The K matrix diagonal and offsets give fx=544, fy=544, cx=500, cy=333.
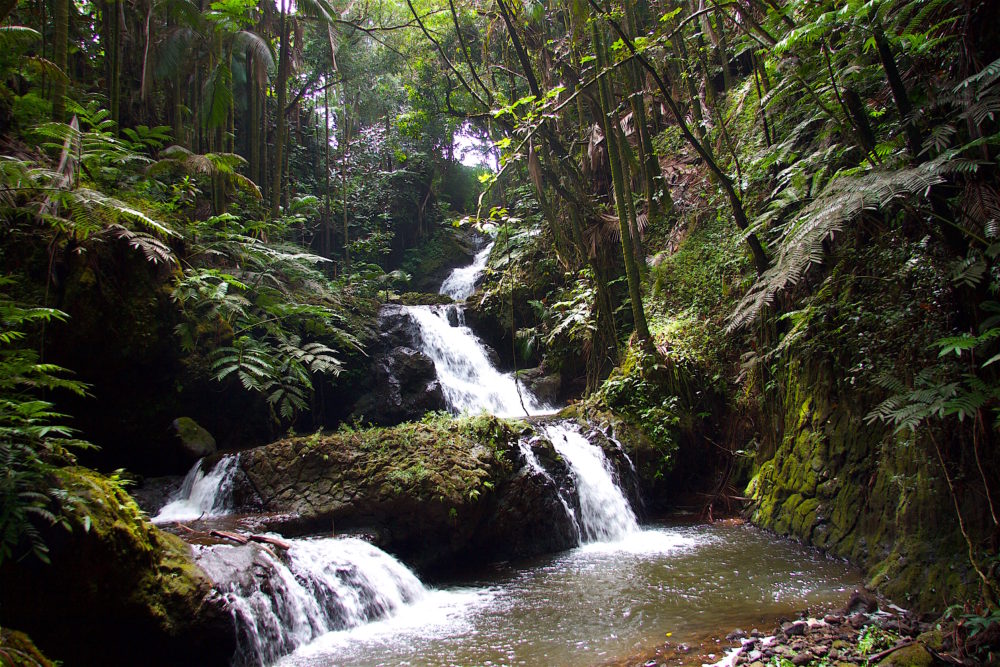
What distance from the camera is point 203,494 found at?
6.97m

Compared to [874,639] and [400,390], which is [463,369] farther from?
[874,639]

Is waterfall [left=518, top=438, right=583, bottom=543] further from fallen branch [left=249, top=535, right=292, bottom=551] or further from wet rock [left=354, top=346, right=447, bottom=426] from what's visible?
wet rock [left=354, top=346, right=447, bottom=426]

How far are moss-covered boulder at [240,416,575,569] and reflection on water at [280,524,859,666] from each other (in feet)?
1.68

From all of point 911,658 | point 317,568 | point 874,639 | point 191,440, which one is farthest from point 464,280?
point 911,658

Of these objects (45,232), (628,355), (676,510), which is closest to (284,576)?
(45,232)

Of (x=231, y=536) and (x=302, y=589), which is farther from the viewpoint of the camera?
(x=231, y=536)

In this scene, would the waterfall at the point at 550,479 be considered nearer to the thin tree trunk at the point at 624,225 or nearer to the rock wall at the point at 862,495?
the rock wall at the point at 862,495

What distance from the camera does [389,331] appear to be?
1194 centimetres

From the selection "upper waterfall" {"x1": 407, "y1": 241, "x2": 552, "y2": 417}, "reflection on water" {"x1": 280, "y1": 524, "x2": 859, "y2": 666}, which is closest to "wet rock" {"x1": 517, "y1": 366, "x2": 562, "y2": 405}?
"upper waterfall" {"x1": 407, "y1": 241, "x2": 552, "y2": 417}

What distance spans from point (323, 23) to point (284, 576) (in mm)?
12702

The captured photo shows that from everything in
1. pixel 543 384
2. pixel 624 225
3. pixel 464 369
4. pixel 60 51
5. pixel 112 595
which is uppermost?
pixel 60 51

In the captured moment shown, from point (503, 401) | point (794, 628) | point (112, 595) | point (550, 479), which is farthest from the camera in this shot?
point (503, 401)

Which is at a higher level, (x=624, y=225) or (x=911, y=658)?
(x=624, y=225)

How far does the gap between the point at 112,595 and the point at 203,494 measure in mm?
3581
